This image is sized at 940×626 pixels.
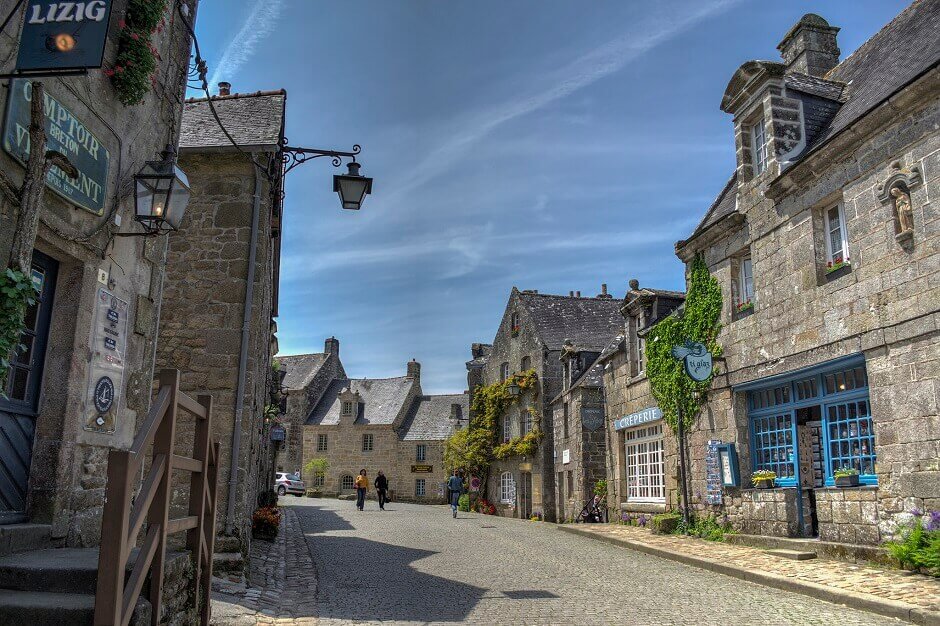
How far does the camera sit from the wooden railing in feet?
10.6

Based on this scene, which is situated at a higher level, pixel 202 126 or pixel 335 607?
pixel 202 126

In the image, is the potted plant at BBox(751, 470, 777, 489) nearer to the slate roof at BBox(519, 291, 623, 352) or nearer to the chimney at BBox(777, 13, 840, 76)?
the chimney at BBox(777, 13, 840, 76)

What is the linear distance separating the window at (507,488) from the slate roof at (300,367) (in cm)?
2305

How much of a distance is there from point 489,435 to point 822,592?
73.6ft

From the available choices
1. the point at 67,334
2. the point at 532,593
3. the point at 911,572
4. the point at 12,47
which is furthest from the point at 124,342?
the point at 911,572

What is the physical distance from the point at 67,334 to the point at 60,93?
1.79 m

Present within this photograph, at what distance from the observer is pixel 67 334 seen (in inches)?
219

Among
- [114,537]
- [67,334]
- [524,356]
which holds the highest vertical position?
[524,356]

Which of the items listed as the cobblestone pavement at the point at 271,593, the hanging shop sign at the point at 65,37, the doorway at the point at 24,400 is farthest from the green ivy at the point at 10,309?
the cobblestone pavement at the point at 271,593

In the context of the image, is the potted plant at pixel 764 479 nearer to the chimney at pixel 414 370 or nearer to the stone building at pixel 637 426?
the stone building at pixel 637 426

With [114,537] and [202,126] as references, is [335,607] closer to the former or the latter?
[114,537]

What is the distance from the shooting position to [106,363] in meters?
6.07

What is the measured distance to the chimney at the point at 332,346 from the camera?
52.2 m

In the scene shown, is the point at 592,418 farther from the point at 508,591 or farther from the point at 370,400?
the point at 370,400
